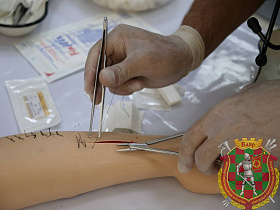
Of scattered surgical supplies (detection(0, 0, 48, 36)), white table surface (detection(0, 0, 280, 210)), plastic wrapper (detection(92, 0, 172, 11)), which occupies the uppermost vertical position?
scattered surgical supplies (detection(0, 0, 48, 36))

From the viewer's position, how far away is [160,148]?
1101 mm

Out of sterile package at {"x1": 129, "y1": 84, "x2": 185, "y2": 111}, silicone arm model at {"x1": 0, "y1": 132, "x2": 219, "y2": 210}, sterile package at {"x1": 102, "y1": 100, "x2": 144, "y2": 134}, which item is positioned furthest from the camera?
sterile package at {"x1": 129, "y1": 84, "x2": 185, "y2": 111}

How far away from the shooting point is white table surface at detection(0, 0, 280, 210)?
1.05 metres

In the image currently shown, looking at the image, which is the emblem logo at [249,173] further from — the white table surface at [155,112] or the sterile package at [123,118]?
the sterile package at [123,118]

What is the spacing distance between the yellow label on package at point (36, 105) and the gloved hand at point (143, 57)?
267 millimetres

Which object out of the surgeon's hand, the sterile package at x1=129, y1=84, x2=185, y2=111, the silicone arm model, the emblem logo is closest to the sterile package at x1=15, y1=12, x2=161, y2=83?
the sterile package at x1=129, y1=84, x2=185, y2=111

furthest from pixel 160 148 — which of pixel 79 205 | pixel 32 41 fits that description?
pixel 32 41

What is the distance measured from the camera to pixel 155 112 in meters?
1.33

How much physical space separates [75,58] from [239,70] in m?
0.72

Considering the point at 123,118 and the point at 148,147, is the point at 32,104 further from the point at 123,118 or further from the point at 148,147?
the point at 148,147

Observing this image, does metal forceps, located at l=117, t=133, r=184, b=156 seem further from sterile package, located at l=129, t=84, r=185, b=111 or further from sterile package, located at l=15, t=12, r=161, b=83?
sterile package, located at l=15, t=12, r=161, b=83

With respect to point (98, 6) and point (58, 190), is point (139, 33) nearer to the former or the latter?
point (58, 190)

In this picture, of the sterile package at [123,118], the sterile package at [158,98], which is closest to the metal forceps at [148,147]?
the sterile package at [123,118]

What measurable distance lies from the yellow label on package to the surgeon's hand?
1.89ft
